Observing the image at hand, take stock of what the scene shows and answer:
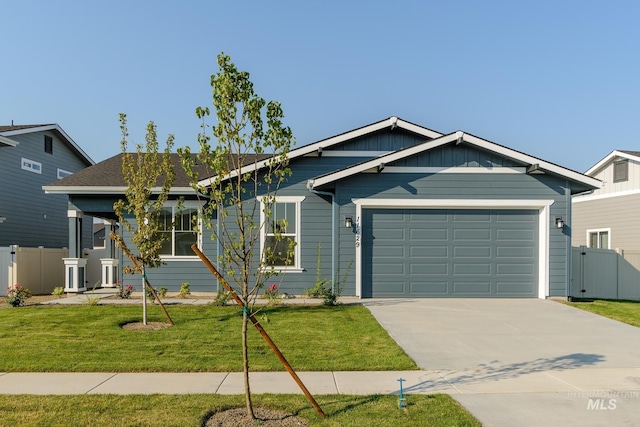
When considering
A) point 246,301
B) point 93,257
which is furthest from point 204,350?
point 93,257

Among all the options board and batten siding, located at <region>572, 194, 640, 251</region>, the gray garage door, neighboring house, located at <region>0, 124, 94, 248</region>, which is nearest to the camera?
the gray garage door

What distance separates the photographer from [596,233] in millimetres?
21188

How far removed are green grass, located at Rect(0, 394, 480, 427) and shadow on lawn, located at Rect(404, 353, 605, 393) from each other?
557mm

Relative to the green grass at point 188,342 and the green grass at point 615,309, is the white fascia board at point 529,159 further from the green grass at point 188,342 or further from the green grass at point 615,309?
the green grass at point 188,342

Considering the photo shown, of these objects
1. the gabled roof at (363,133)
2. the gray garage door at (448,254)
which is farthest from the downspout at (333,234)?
the gabled roof at (363,133)

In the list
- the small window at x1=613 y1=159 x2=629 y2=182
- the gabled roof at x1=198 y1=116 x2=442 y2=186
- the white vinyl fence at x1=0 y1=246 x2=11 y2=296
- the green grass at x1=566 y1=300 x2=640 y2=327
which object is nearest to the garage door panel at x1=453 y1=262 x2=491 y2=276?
the green grass at x1=566 y1=300 x2=640 y2=327

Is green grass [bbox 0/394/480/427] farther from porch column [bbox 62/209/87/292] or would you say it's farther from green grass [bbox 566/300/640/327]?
porch column [bbox 62/209/87/292]

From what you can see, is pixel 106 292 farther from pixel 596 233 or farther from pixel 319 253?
pixel 596 233

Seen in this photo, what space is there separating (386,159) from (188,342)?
7.12 meters

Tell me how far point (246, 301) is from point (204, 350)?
3.06m

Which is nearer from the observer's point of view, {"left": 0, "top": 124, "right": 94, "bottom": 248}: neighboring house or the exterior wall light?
the exterior wall light

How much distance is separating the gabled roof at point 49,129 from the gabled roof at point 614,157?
2352cm

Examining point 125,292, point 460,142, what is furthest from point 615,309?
point 125,292

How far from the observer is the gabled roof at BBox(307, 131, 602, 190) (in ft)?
42.3
